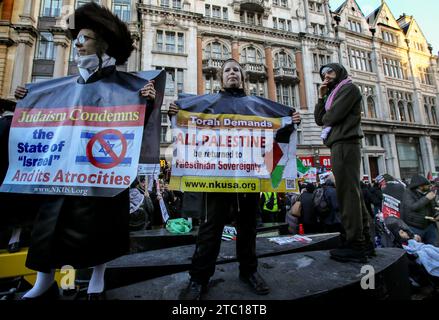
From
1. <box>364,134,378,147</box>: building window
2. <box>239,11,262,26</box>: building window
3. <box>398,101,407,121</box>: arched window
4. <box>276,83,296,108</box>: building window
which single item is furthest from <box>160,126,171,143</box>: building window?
<box>398,101,407,121</box>: arched window

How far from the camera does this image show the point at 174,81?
21.5 meters

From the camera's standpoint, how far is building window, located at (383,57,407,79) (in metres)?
29.9

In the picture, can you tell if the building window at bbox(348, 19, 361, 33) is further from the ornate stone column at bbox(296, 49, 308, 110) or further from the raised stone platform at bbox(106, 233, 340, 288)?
the raised stone platform at bbox(106, 233, 340, 288)

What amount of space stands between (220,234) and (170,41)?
23.6 metres

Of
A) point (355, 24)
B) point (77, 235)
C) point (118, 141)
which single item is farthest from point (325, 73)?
point (355, 24)

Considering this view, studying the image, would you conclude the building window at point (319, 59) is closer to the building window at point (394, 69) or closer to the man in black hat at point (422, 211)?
the building window at point (394, 69)

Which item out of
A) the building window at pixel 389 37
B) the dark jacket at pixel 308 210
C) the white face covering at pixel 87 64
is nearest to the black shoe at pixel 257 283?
the white face covering at pixel 87 64

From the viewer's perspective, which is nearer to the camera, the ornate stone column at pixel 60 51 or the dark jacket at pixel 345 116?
the dark jacket at pixel 345 116

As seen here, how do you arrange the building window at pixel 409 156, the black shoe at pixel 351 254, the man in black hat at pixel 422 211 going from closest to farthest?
the black shoe at pixel 351 254 < the man in black hat at pixel 422 211 < the building window at pixel 409 156

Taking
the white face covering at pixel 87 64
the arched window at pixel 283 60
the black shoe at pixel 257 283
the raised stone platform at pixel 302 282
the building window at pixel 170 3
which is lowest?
the raised stone platform at pixel 302 282

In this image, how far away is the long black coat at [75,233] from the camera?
1763mm

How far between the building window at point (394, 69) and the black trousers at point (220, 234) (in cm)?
3581

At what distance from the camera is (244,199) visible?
2578 mm
